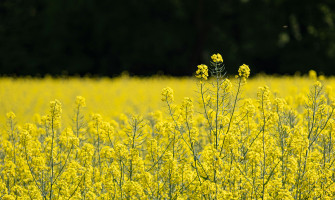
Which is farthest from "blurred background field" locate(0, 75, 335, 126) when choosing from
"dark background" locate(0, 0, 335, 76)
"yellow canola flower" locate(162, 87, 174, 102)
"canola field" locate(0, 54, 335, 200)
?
"dark background" locate(0, 0, 335, 76)

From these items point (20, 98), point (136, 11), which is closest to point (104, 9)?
point (136, 11)

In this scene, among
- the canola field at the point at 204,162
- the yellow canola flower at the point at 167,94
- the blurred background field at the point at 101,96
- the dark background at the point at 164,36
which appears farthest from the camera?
the dark background at the point at 164,36

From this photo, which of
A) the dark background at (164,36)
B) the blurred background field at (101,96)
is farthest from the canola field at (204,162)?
the dark background at (164,36)

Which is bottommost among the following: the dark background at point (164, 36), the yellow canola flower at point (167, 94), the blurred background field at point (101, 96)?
the blurred background field at point (101, 96)

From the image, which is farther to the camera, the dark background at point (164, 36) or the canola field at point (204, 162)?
the dark background at point (164, 36)

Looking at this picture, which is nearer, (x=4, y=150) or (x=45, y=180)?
(x=45, y=180)

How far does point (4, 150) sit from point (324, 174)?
3.03 meters

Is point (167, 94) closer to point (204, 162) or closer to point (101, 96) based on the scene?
point (204, 162)

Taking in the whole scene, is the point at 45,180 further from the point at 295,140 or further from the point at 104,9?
the point at 104,9

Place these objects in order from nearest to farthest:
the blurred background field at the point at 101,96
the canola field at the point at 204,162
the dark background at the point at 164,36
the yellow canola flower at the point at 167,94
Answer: the canola field at the point at 204,162 < the yellow canola flower at the point at 167,94 < the blurred background field at the point at 101,96 < the dark background at the point at 164,36

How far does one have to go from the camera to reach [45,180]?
15.5 ft

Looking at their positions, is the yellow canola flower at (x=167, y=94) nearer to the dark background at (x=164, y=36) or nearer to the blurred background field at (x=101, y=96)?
the blurred background field at (x=101, y=96)

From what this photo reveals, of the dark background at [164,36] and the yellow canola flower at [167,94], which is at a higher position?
the dark background at [164,36]

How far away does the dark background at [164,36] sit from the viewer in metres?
25.8
